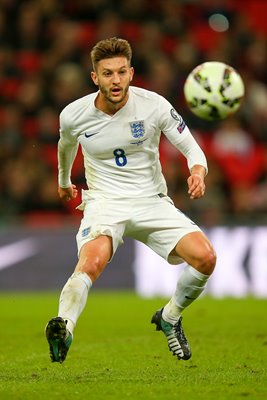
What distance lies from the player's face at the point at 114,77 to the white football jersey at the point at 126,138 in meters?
0.21

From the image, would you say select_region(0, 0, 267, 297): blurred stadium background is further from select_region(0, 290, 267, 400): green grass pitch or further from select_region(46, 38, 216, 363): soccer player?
select_region(46, 38, 216, 363): soccer player

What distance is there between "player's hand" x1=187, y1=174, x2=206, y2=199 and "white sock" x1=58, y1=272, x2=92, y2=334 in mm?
835

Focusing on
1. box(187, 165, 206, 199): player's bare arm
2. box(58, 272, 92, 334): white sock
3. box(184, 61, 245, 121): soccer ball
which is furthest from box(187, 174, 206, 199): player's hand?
box(184, 61, 245, 121): soccer ball

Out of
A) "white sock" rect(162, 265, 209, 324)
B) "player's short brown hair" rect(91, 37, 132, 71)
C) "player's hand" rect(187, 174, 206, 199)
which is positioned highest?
"player's short brown hair" rect(91, 37, 132, 71)

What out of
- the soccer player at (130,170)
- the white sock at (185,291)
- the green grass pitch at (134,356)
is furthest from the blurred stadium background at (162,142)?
the soccer player at (130,170)

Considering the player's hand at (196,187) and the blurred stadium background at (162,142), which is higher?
the player's hand at (196,187)

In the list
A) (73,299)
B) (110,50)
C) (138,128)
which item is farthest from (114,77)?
(73,299)

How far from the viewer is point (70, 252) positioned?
12391mm

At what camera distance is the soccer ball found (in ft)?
28.3

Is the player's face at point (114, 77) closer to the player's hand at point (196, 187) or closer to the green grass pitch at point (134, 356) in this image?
the player's hand at point (196, 187)

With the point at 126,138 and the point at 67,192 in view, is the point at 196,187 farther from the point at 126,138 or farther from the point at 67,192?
the point at 67,192

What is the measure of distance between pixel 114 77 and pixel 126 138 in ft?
1.42

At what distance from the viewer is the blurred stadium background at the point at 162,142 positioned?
40.6 feet

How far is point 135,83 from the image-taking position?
590 inches
